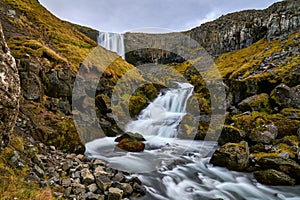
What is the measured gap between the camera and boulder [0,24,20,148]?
4.41 metres

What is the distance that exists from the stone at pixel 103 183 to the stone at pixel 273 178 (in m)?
5.74

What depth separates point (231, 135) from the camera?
11891 millimetres

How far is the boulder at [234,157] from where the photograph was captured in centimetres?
895

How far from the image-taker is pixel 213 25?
57062 millimetres

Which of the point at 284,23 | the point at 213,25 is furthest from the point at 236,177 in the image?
the point at 213,25

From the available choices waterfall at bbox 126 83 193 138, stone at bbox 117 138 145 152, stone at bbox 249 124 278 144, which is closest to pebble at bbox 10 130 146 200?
stone at bbox 117 138 145 152

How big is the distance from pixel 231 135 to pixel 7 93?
35.1 ft

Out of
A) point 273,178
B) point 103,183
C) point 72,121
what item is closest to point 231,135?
point 273,178

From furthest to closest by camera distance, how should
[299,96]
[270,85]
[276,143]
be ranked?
1. [270,85]
2. [299,96]
3. [276,143]

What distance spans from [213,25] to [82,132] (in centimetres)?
5483

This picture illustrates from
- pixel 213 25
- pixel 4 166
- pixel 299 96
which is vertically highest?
pixel 213 25

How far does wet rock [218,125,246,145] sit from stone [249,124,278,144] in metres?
0.52

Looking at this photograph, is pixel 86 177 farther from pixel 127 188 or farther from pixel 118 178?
pixel 127 188

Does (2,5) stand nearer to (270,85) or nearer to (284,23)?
(270,85)
